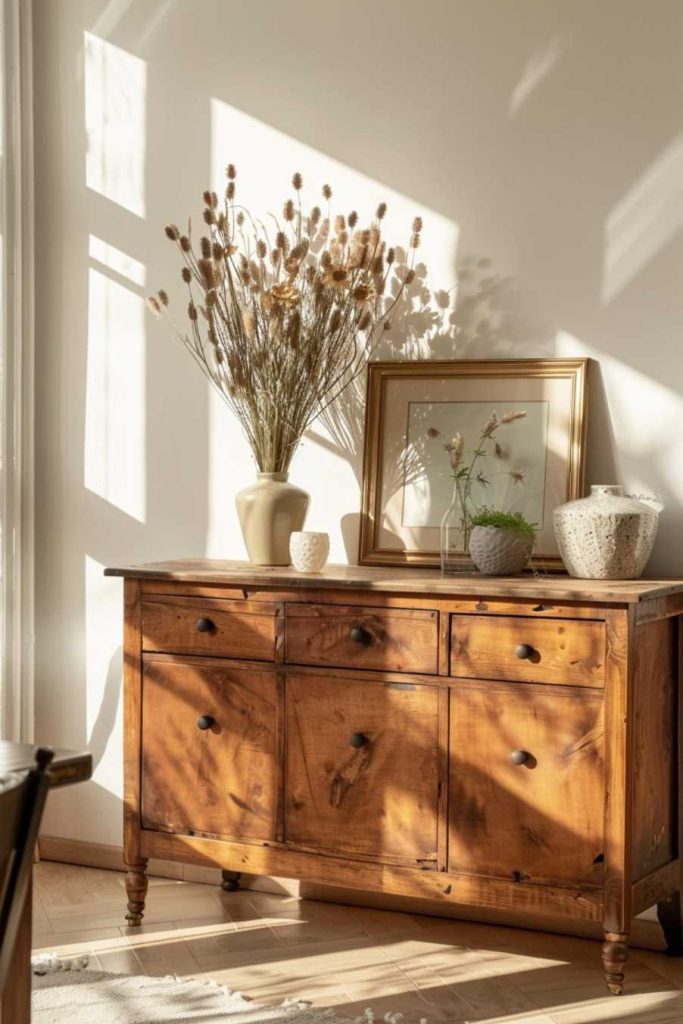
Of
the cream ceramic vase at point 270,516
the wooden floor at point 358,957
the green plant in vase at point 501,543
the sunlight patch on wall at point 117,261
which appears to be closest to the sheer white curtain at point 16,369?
the sunlight patch on wall at point 117,261

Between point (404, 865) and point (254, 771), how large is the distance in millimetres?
442

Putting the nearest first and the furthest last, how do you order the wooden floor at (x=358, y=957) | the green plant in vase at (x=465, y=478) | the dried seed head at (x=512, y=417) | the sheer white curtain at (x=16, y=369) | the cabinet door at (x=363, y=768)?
the wooden floor at (x=358, y=957), the cabinet door at (x=363, y=768), the dried seed head at (x=512, y=417), the green plant in vase at (x=465, y=478), the sheer white curtain at (x=16, y=369)

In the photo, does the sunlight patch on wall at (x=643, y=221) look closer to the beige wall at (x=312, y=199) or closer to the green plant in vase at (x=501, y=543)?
the beige wall at (x=312, y=199)

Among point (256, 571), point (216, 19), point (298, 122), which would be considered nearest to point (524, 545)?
point (256, 571)

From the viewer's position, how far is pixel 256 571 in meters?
3.25

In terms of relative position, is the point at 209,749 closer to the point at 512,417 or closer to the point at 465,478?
the point at 465,478

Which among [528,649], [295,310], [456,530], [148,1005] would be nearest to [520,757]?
[528,649]

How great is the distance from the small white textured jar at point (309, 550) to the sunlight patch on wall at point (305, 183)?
80 cm

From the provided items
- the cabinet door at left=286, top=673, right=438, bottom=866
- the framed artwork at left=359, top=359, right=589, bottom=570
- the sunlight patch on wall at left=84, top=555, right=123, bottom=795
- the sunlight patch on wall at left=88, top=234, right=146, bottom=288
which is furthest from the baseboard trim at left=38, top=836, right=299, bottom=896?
the sunlight patch on wall at left=88, top=234, right=146, bottom=288

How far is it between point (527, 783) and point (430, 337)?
4.13ft

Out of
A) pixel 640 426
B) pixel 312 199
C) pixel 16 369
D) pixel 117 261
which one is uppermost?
pixel 312 199

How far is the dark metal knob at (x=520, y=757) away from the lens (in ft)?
9.39

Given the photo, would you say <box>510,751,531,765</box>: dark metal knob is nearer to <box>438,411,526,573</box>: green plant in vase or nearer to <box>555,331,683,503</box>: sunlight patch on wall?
<box>438,411,526,573</box>: green plant in vase

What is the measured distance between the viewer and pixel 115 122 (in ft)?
12.9
